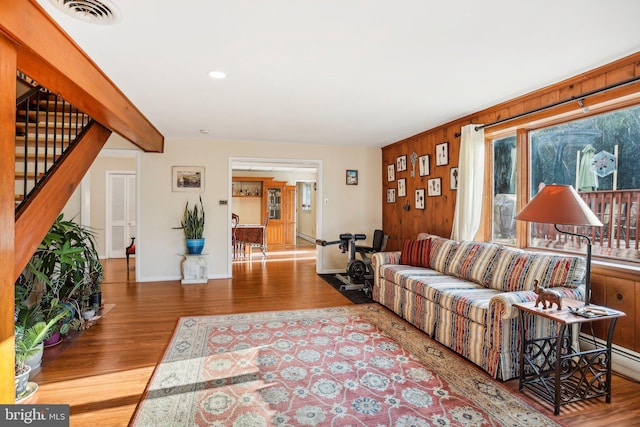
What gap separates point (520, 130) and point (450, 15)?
2.15m

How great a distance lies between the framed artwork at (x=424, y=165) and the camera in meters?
4.88

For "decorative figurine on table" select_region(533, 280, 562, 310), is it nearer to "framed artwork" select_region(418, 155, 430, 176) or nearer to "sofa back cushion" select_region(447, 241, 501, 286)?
"sofa back cushion" select_region(447, 241, 501, 286)

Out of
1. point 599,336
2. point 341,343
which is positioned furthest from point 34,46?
point 599,336

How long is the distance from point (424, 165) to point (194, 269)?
3.95 meters

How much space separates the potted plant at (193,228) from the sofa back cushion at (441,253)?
358 centimetres

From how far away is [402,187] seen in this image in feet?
18.3

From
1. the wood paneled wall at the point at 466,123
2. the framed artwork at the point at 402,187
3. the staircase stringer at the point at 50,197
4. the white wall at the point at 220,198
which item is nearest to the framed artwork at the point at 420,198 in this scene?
the wood paneled wall at the point at 466,123

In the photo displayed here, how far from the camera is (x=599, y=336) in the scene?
2.69m

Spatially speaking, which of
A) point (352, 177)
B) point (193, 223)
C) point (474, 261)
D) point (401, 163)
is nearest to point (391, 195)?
point (401, 163)

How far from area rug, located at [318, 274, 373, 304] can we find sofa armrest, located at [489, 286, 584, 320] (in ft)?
6.79

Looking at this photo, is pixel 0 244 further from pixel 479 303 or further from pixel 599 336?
pixel 599 336

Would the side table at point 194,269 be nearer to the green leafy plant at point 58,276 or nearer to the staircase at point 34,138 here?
the green leafy plant at point 58,276

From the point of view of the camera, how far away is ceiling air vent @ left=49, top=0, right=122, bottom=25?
1780 millimetres

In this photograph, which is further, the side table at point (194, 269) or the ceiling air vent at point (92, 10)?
the side table at point (194, 269)
